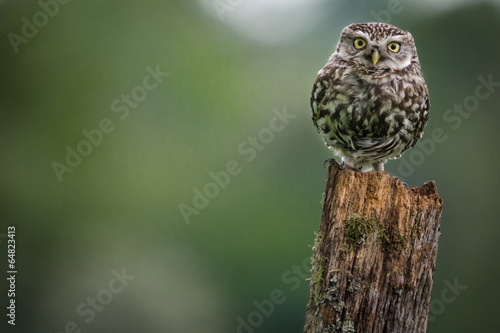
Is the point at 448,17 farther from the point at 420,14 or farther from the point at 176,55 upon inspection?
the point at 176,55

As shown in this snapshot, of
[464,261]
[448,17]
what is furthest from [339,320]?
[448,17]

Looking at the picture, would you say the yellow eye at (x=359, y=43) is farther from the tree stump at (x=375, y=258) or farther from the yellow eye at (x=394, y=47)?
the tree stump at (x=375, y=258)

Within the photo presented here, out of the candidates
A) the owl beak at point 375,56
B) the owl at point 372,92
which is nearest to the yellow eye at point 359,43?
the owl at point 372,92

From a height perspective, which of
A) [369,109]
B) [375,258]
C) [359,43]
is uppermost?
[359,43]

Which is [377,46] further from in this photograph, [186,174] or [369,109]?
[186,174]

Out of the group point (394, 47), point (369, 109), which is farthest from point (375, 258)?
point (394, 47)

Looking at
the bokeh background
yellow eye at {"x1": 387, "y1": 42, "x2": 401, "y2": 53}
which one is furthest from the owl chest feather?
the bokeh background

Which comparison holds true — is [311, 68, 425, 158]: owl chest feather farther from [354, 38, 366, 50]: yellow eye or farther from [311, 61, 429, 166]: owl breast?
[354, 38, 366, 50]: yellow eye
